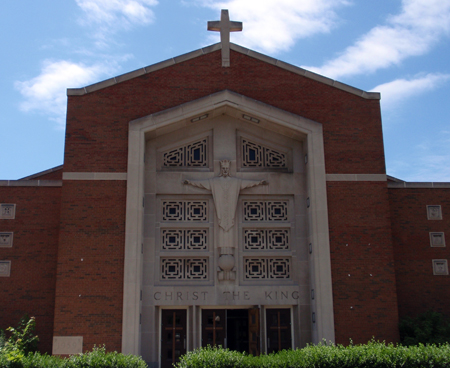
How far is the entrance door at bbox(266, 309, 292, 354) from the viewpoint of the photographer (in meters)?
17.0

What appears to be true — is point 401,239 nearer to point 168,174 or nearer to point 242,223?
point 242,223

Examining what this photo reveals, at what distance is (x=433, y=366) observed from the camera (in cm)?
1264

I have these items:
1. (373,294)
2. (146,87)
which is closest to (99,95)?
(146,87)

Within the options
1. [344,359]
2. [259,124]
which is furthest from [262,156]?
[344,359]

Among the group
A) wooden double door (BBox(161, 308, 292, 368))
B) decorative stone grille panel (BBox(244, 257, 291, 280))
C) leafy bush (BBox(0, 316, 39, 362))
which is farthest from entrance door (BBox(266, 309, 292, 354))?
leafy bush (BBox(0, 316, 39, 362))

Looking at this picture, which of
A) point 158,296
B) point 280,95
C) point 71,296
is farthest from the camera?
point 280,95

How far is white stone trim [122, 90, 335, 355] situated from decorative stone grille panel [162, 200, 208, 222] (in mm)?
1184

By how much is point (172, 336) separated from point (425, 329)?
24.8ft

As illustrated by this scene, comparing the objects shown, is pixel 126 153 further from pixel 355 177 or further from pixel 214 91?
pixel 355 177

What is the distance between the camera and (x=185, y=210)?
17531mm

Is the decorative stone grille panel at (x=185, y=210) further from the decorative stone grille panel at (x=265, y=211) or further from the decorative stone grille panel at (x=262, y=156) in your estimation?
the decorative stone grille panel at (x=262, y=156)

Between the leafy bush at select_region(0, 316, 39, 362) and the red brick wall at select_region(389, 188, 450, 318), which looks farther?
the red brick wall at select_region(389, 188, 450, 318)

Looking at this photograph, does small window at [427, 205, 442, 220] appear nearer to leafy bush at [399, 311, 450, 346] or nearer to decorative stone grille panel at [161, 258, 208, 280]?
leafy bush at [399, 311, 450, 346]

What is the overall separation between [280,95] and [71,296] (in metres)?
8.99
